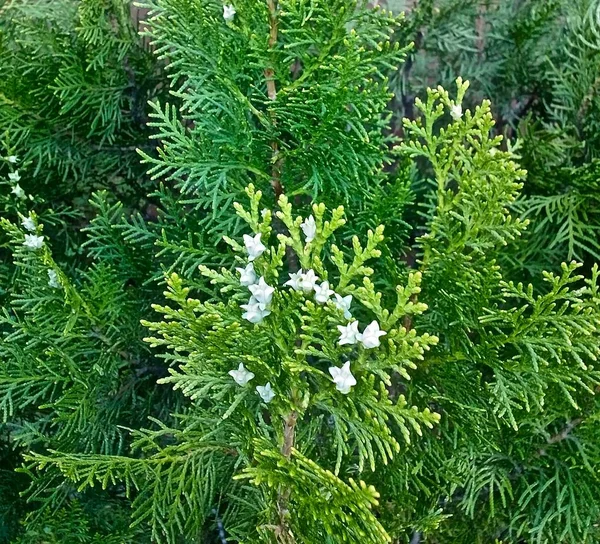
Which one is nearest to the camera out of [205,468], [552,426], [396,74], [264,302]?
[264,302]

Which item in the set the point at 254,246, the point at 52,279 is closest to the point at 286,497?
the point at 254,246

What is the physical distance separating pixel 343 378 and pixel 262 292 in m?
0.10

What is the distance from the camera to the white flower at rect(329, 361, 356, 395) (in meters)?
0.51

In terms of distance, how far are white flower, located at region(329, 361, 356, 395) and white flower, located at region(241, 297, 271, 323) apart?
7 centimetres

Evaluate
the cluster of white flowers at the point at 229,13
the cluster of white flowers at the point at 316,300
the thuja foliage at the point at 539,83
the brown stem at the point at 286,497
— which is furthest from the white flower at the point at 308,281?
the thuja foliage at the point at 539,83

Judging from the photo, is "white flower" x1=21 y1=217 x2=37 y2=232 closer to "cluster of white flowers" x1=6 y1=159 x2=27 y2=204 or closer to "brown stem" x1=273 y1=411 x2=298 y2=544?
"cluster of white flowers" x1=6 y1=159 x2=27 y2=204

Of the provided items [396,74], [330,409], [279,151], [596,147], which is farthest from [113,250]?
[596,147]

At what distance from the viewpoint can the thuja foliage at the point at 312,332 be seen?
52 cm

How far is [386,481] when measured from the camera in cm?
64

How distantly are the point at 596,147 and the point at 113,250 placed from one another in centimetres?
67

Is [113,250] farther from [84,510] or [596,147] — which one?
[596,147]

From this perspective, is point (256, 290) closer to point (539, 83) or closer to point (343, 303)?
point (343, 303)

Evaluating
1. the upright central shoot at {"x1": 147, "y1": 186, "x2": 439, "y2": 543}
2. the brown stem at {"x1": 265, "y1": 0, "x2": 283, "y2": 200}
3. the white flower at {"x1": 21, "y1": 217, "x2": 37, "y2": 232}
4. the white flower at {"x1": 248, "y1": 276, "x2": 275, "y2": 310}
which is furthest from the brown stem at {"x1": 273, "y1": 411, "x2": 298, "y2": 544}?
the white flower at {"x1": 21, "y1": 217, "x2": 37, "y2": 232}

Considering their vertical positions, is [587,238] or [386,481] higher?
[587,238]
